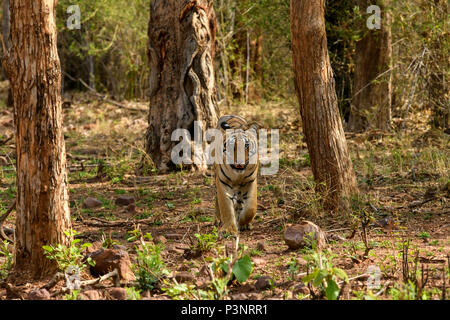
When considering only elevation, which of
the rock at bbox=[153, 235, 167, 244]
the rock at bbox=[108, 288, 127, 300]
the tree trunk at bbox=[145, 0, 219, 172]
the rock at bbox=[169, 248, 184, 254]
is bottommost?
the rock at bbox=[108, 288, 127, 300]

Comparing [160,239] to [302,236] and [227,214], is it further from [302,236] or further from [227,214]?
[302,236]

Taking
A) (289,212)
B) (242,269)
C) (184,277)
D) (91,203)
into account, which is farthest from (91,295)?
(91,203)

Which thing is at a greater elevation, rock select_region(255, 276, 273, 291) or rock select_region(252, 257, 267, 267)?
rock select_region(252, 257, 267, 267)

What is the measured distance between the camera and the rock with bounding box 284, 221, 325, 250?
552 centimetres

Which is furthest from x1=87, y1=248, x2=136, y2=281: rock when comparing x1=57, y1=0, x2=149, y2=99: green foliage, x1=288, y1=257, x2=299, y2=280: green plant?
x1=57, y1=0, x2=149, y2=99: green foliage

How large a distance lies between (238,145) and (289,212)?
4.09 feet

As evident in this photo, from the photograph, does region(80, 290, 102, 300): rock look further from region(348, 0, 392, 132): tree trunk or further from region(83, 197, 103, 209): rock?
region(348, 0, 392, 132): tree trunk

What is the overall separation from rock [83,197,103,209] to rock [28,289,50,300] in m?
3.30

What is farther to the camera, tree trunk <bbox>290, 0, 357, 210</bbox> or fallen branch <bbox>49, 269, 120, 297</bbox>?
tree trunk <bbox>290, 0, 357, 210</bbox>

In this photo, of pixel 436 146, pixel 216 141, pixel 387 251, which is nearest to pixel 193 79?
pixel 216 141

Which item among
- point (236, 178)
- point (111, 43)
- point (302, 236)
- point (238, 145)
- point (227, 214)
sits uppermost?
point (111, 43)

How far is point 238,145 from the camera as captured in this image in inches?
244
